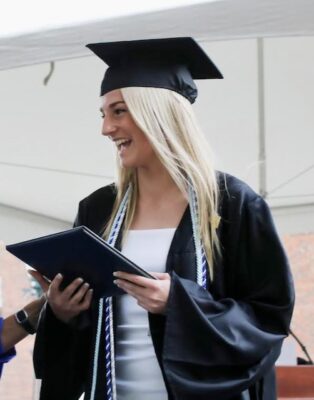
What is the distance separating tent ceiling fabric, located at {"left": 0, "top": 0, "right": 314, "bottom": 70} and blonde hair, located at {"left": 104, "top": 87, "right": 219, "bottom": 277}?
0.15m

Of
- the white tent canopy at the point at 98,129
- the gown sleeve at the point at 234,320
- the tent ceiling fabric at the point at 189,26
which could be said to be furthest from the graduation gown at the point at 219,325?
the white tent canopy at the point at 98,129

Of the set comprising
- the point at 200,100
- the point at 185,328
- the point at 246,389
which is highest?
the point at 200,100

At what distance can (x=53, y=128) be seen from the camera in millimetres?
4250

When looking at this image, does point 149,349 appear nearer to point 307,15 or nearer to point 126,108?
point 126,108

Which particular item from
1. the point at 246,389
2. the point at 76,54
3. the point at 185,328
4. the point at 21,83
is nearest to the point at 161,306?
the point at 185,328

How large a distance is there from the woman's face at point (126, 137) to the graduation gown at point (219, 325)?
0.56ft

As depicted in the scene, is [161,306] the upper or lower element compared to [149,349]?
upper

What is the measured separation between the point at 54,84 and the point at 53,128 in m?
0.21

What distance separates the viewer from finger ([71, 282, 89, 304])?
84.9 inches

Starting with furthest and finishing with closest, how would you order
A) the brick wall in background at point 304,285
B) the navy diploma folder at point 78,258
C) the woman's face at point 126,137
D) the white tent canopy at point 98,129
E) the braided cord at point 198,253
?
the brick wall in background at point 304,285
the white tent canopy at point 98,129
the woman's face at point 126,137
the braided cord at point 198,253
the navy diploma folder at point 78,258

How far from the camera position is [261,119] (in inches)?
171

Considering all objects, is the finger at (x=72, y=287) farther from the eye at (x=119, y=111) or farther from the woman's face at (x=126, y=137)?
the eye at (x=119, y=111)

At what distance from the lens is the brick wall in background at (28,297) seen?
523 inches

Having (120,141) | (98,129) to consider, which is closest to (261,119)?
(98,129)
